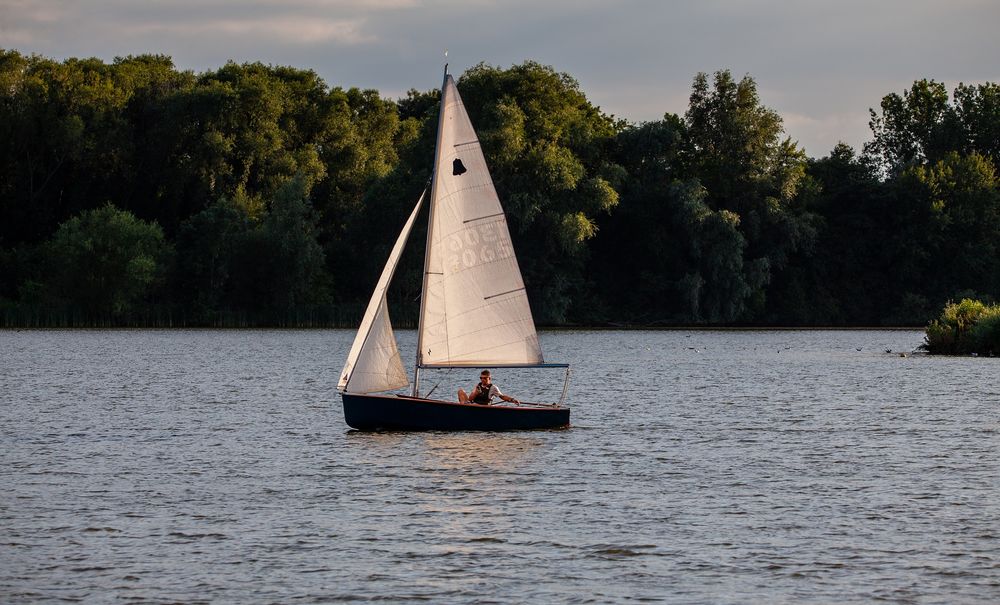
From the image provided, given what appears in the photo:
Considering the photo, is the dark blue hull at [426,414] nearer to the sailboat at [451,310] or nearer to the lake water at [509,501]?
the sailboat at [451,310]

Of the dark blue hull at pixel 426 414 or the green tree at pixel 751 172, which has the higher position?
the green tree at pixel 751 172

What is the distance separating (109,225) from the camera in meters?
123

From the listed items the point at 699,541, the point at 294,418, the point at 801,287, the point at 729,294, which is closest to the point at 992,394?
the point at 294,418

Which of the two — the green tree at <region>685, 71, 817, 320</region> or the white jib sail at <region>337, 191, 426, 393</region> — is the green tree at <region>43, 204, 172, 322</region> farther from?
the white jib sail at <region>337, 191, 426, 393</region>

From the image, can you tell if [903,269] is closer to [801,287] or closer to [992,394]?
[801,287]

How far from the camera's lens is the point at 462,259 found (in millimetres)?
38438

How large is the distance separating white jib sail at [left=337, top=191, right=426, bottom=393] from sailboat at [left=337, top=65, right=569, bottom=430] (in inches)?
1.1

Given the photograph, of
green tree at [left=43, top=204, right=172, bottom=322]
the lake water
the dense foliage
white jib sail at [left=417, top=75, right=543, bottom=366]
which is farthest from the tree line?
white jib sail at [left=417, top=75, right=543, bottom=366]

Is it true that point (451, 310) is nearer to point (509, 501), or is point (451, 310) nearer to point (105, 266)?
point (509, 501)

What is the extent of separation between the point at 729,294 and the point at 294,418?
82313mm

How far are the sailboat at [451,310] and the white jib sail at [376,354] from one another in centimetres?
3

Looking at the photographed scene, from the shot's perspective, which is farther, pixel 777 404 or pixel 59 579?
pixel 777 404

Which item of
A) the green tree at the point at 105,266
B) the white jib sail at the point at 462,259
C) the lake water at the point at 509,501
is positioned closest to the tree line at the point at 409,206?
the green tree at the point at 105,266

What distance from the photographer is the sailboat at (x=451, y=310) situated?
37719 millimetres
